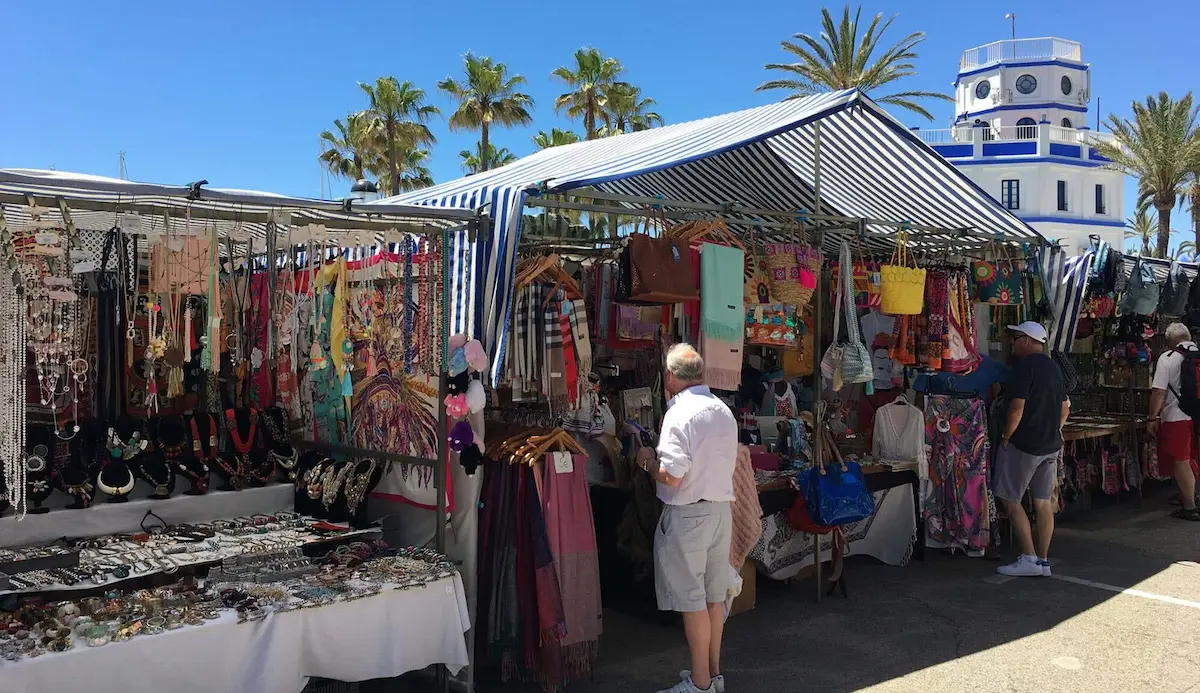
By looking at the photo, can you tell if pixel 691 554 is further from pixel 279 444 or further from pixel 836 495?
pixel 279 444

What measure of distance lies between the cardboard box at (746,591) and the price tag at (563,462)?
170cm

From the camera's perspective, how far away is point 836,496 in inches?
206

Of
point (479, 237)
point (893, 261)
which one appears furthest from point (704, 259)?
point (893, 261)

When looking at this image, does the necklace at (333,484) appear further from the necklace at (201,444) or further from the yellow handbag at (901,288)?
the yellow handbag at (901,288)

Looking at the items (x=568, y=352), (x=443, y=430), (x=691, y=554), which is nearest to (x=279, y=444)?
(x=443, y=430)

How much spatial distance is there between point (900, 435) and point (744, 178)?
84.9 inches

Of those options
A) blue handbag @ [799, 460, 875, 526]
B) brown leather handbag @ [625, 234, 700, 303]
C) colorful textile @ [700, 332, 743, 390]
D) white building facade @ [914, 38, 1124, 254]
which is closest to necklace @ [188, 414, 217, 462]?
brown leather handbag @ [625, 234, 700, 303]

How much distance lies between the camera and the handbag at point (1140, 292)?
25.6 ft

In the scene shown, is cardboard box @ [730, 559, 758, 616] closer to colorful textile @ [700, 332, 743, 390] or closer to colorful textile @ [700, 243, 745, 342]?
colorful textile @ [700, 332, 743, 390]

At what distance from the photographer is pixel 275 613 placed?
10.7 ft

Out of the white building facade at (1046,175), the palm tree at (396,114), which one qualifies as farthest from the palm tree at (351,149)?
the white building facade at (1046,175)

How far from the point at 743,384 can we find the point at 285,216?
3.78 meters

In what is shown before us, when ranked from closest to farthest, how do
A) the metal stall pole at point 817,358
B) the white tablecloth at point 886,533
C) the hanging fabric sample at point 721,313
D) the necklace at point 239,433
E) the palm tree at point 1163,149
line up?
the necklace at point 239,433 → the hanging fabric sample at point 721,313 → the metal stall pole at point 817,358 → the white tablecloth at point 886,533 → the palm tree at point 1163,149

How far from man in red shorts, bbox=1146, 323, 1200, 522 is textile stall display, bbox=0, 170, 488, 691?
6.49 m
